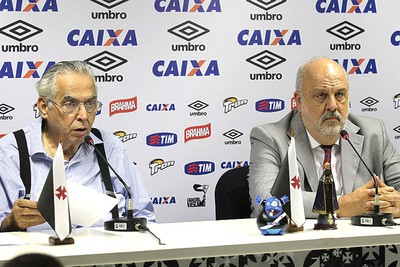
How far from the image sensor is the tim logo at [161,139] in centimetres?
544

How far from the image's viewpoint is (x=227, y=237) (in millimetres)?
2885

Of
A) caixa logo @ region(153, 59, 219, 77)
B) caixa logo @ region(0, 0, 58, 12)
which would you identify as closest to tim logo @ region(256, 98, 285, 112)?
caixa logo @ region(153, 59, 219, 77)

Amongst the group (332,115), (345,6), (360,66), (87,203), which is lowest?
(87,203)

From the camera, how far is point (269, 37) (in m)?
5.66

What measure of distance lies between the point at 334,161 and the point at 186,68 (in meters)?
1.85

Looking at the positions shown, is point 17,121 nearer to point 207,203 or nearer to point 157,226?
point 207,203

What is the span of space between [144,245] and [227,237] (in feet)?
1.17

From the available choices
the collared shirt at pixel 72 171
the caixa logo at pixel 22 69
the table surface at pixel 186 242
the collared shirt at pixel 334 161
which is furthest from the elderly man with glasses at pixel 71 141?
the caixa logo at pixel 22 69

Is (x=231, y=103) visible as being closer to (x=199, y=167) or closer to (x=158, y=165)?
(x=199, y=167)

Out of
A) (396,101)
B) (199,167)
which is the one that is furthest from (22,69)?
(396,101)

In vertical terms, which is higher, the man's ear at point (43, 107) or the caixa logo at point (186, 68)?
the caixa logo at point (186, 68)

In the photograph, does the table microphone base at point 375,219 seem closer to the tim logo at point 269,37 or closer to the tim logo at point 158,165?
the tim logo at point 158,165

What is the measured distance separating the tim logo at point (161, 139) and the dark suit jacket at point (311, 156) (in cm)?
149

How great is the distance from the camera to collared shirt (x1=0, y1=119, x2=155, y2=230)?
341 centimetres
